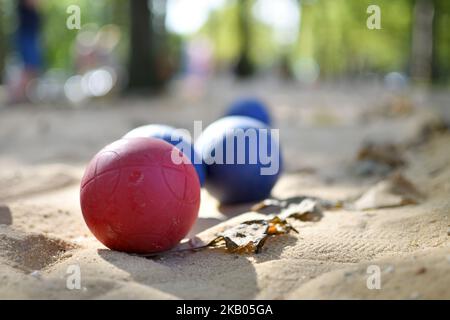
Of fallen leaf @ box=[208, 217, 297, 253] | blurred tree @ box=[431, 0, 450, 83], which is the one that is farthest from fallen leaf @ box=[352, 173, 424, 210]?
blurred tree @ box=[431, 0, 450, 83]

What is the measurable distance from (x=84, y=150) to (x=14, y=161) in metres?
1.02

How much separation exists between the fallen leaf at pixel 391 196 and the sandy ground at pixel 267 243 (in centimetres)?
12

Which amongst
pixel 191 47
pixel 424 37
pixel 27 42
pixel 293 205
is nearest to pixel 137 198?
pixel 293 205

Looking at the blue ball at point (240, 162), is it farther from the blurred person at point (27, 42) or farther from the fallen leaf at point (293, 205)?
the blurred person at point (27, 42)

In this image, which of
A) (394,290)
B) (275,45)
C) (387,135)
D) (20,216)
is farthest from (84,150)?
(275,45)

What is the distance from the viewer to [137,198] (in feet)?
11.7

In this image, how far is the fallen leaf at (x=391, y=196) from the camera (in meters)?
4.74

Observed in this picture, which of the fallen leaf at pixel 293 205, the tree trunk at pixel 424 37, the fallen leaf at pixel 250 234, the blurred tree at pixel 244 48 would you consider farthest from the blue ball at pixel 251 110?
the blurred tree at pixel 244 48

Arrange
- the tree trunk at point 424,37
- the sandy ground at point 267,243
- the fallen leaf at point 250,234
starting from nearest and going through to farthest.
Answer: the sandy ground at point 267,243, the fallen leaf at point 250,234, the tree trunk at point 424,37

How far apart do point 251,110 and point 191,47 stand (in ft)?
67.6

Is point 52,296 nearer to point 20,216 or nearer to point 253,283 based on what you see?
point 253,283

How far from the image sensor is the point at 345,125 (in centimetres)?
1018

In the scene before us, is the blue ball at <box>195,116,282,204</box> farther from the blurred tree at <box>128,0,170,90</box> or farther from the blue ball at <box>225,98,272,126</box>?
the blurred tree at <box>128,0,170,90</box>

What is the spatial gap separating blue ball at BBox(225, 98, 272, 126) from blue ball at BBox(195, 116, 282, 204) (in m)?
2.37
